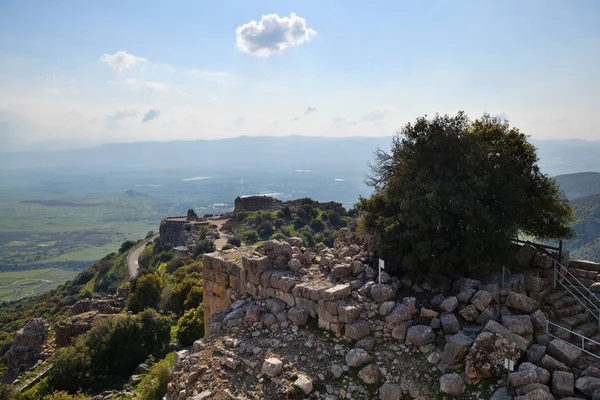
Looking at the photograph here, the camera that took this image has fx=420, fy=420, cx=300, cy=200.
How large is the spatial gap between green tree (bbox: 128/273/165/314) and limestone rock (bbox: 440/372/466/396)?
960 inches

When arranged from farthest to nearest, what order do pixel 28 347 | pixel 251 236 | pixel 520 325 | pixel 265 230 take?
pixel 265 230, pixel 251 236, pixel 28 347, pixel 520 325

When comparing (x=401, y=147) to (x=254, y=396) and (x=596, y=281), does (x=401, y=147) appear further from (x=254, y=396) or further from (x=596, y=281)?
(x=254, y=396)

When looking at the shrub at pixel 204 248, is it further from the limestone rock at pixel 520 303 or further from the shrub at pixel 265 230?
the limestone rock at pixel 520 303

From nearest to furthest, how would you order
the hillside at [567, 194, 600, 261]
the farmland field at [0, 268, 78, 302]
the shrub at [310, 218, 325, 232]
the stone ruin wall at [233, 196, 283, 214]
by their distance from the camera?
the hillside at [567, 194, 600, 261]
the shrub at [310, 218, 325, 232]
the stone ruin wall at [233, 196, 283, 214]
the farmland field at [0, 268, 78, 302]

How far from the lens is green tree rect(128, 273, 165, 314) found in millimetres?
28656

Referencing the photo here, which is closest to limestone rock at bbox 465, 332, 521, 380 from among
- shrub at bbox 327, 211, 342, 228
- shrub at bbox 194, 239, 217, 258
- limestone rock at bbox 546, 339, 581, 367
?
limestone rock at bbox 546, 339, 581, 367

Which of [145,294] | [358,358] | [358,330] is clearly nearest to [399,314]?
[358,330]

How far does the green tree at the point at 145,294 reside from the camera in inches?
1128

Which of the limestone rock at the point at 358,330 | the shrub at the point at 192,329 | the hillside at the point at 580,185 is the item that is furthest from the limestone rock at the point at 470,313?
the hillside at the point at 580,185

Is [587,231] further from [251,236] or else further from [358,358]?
[251,236]

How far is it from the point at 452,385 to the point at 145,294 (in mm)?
24870

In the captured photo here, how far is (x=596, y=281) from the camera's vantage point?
40.8ft

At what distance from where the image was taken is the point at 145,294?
2886cm

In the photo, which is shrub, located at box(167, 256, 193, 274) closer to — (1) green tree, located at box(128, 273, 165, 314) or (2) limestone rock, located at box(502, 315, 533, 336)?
(1) green tree, located at box(128, 273, 165, 314)
